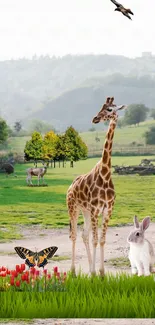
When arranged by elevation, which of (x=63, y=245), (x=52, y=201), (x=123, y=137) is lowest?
(x=63, y=245)

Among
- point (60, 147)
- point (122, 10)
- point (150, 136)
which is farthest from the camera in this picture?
point (150, 136)

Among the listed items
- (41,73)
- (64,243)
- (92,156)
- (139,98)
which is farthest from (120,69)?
(64,243)

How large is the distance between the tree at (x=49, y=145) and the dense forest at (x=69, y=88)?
214 ft

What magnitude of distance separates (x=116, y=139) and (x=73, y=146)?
13170mm

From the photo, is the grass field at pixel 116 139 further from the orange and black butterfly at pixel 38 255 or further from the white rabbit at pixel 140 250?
the orange and black butterfly at pixel 38 255

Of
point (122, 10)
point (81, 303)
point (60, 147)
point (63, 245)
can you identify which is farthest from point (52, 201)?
point (81, 303)

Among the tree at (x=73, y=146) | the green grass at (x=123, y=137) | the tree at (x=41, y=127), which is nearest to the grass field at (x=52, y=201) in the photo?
the tree at (x=73, y=146)

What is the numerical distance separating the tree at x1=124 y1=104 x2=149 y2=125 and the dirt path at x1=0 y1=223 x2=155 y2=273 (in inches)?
1708

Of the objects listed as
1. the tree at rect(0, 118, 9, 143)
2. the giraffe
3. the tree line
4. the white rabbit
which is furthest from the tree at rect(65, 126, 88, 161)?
the giraffe

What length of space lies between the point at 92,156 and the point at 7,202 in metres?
15.6

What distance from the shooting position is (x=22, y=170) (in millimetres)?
35688

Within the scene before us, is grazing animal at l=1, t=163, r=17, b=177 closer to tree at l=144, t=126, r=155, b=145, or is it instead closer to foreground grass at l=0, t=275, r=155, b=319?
tree at l=144, t=126, r=155, b=145

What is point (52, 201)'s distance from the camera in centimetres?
2398

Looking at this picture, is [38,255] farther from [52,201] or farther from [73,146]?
[73,146]
